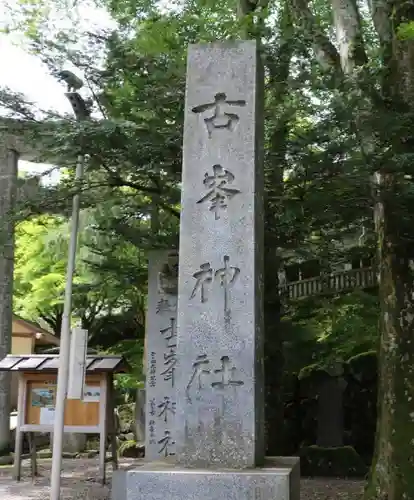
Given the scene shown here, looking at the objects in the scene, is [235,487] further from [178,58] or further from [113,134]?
[178,58]

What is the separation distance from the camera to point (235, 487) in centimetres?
434

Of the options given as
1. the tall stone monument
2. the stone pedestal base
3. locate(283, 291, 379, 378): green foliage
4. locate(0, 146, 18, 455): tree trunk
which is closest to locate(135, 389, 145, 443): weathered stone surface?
locate(0, 146, 18, 455): tree trunk

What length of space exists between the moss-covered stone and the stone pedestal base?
20.8 ft

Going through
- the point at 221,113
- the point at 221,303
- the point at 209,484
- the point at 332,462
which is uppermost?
the point at 221,113

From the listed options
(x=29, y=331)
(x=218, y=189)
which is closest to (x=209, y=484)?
(x=218, y=189)

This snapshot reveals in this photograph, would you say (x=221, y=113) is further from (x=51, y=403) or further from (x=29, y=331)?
(x=29, y=331)

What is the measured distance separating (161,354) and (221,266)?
4.14 metres

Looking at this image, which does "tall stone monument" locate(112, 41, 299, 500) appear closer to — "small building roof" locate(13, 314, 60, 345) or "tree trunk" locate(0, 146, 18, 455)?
"tree trunk" locate(0, 146, 18, 455)

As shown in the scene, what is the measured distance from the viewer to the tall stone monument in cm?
442

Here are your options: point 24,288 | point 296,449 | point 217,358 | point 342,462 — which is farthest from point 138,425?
point 217,358

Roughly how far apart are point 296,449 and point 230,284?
7.13m

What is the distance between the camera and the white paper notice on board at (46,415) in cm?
941

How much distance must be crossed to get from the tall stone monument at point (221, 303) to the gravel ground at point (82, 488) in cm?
Result: 393

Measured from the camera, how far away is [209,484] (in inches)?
173
